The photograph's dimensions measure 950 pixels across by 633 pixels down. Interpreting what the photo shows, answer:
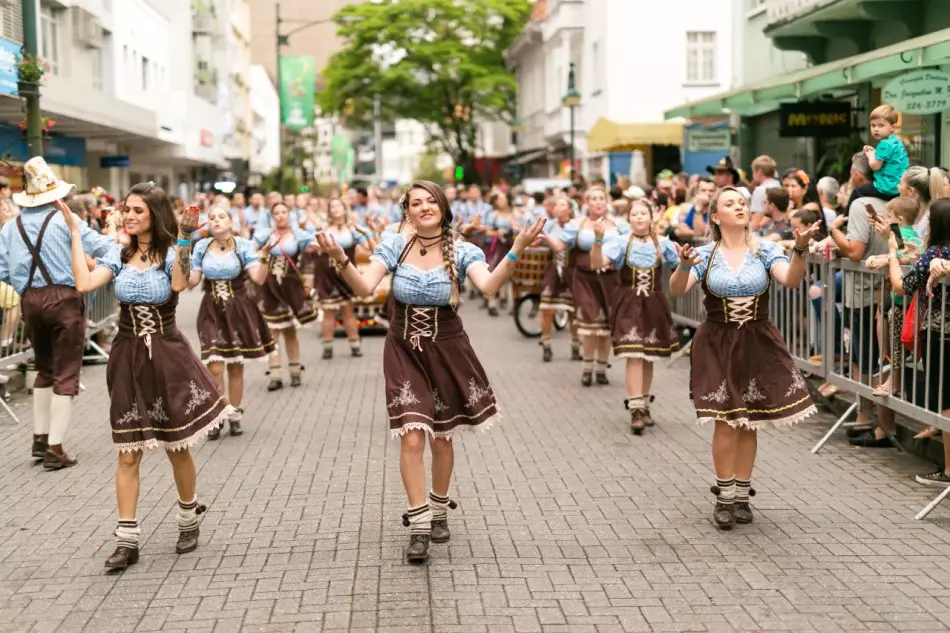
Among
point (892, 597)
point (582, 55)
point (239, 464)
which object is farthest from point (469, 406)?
point (582, 55)

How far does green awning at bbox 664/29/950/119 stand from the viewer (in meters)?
12.4

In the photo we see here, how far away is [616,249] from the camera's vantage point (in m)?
11.1

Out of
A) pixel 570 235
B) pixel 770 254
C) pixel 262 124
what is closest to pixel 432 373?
pixel 770 254

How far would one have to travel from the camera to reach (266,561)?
6.57 m

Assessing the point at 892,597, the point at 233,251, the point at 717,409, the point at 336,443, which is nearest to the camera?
the point at 892,597

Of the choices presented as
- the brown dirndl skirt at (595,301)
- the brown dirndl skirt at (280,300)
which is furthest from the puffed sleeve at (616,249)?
the brown dirndl skirt at (280,300)

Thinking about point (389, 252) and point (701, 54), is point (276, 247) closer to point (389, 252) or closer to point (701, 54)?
point (389, 252)

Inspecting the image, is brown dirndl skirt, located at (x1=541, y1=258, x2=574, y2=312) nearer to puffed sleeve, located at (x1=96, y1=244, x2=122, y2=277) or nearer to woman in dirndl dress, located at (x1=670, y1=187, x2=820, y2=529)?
woman in dirndl dress, located at (x1=670, y1=187, x2=820, y2=529)

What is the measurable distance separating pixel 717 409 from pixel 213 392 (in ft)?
9.18

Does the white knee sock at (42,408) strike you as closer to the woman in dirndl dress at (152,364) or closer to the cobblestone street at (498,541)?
the cobblestone street at (498,541)

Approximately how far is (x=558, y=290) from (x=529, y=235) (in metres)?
9.71

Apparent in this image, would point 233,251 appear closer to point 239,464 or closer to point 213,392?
point 239,464

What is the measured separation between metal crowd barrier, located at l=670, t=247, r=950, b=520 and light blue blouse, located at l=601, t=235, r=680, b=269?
1.14m

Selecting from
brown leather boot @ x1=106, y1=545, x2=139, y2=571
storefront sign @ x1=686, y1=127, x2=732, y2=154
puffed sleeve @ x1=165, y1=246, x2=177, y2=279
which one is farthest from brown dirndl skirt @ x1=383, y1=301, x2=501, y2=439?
storefront sign @ x1=686, y1=127, x2=732, y2=154
